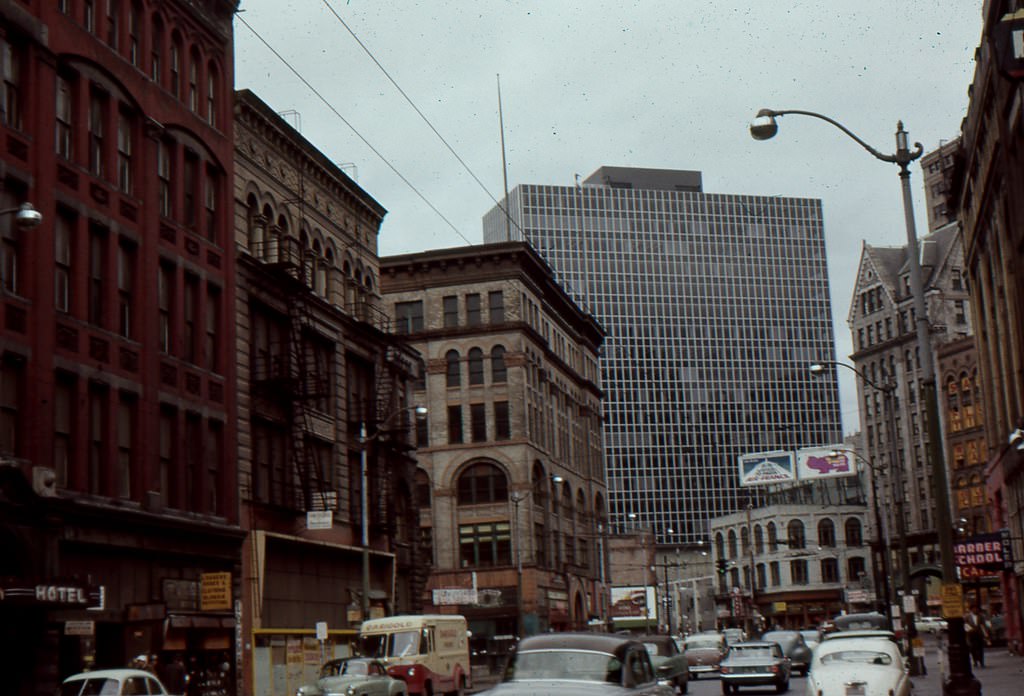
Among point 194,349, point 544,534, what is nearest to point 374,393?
point 194,349

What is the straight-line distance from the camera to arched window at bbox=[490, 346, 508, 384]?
3369 inches

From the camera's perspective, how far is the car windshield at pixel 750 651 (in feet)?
121

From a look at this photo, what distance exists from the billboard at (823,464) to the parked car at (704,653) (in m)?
86.0

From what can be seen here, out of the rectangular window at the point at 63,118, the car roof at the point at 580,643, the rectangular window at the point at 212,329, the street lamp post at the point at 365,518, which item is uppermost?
the rectangular window at the point at 63,118

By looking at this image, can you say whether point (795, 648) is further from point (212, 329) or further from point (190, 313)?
point (190, 313)

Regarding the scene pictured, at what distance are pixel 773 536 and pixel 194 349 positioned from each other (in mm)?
116648

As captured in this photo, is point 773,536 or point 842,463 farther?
point 773,536

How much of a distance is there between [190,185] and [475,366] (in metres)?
45.9

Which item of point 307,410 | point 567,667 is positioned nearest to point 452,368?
point 307,410

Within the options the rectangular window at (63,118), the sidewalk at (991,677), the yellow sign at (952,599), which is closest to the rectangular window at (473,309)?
the sidewalk at (991,677)

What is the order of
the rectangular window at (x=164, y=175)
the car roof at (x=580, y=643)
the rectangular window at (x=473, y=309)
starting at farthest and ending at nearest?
1. the rectangular window at (x=473, y=309)
2. the rectangular window at (x=164, y=175)
3. the car roof at (x=580, y=643)

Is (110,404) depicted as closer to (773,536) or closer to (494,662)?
(494,662)

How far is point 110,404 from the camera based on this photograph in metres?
34.4

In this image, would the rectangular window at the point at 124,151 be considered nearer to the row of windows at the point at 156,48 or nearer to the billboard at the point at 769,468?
the row of windows at the point at 156,48
